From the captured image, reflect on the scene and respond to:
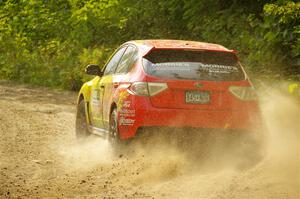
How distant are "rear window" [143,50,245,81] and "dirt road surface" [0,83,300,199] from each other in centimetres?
89

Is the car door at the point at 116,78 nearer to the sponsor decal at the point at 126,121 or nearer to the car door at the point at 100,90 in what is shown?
the car door at the point at 100,90

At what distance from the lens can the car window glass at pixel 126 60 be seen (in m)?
10.3

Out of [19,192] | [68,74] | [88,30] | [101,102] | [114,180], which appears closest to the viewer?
[19,192]

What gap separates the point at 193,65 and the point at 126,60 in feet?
4.37

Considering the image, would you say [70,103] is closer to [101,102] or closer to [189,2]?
Result: [189,2]

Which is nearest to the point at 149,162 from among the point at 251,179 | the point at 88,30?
the point at 251,179

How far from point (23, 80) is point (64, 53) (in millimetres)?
1711

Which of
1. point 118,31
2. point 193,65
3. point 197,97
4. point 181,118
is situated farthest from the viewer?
point 118,31

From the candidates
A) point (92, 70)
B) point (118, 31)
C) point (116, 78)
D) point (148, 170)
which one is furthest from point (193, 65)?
point (118, 31)

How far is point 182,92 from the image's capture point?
9.34 meters

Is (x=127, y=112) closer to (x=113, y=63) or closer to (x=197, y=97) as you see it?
(x=197, y=97)

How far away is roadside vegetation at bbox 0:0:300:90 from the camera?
15.7 m

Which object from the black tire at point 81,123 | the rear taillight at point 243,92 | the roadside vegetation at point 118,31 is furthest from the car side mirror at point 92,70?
the roadside vegetation at point 118,31

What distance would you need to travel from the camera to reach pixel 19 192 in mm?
8016
